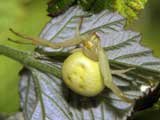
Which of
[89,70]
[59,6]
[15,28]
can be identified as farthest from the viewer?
[15,28]

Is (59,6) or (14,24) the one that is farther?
(14,24)

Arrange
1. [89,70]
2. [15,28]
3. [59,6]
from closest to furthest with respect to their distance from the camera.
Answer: [89,70] < [59,6] < [15,28]

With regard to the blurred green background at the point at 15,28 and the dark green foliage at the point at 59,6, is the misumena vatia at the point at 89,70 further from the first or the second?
the blurred green background at the point at 15,28

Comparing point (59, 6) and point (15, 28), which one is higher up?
point (59, 6)

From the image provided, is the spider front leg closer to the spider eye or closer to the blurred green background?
the spider eye

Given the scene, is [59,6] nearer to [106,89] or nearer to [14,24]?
[106,89]

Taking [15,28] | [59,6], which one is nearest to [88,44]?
[59,6]

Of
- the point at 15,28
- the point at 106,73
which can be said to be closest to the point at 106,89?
the point at 106,73
